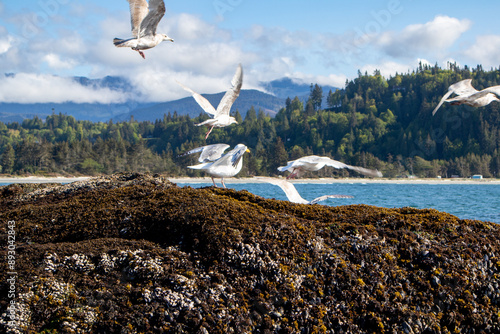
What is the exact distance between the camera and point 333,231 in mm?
8164

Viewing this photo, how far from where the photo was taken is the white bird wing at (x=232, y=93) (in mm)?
15477

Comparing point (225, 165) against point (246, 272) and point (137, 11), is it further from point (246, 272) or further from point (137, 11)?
point (137, 11)

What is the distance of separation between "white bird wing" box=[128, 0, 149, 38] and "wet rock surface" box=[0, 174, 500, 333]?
21.4ft

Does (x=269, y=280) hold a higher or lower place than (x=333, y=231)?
lower

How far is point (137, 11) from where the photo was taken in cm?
1304

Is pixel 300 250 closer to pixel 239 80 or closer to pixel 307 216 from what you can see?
pixel 307 216

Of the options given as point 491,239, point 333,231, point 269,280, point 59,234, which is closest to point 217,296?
point 269,280

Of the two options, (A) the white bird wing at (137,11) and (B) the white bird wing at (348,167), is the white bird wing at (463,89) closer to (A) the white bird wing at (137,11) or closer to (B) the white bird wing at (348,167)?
(B) the white bird wing at (348,167)

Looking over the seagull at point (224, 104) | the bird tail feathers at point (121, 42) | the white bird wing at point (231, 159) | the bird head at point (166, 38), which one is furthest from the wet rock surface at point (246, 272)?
the seagull at point (224, 104)

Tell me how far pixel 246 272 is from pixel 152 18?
28.6 ft

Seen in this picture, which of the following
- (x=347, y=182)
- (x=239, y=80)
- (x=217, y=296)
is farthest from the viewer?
(x=347, y=182)

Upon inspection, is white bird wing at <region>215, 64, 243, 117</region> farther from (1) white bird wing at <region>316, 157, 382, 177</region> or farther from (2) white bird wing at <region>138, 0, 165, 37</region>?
(1) white bird wing at <region>316, 157, 382, 177</region>

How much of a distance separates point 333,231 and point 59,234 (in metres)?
5.07

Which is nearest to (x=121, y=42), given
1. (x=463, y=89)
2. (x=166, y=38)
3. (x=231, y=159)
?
(x=166, y=38)
